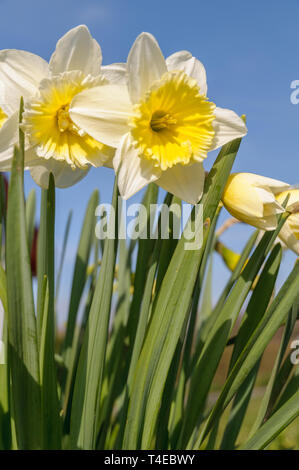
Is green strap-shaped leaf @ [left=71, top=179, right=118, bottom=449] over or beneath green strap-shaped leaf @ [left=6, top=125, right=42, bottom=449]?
beneath

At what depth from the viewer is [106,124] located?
1.80 feet

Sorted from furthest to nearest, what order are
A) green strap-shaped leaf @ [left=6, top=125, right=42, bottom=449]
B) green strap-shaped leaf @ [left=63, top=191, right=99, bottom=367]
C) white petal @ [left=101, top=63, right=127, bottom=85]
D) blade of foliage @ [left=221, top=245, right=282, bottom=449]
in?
green strap-shaped leaf @ [left=63, top=191, right=99, bottom=367] → blade of foliage @ [left=221, top=245, right=282, bottom=449] → white petal @ [left=101, top=63, right=127, bottom=85] → green strap-shaped leaf @ [left=6, top=125, right=42, bottom=449]

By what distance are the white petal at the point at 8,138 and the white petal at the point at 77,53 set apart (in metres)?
0.09

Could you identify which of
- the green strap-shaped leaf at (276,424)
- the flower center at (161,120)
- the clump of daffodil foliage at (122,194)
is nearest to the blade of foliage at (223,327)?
the clump of daffodil foliage at (122,194)

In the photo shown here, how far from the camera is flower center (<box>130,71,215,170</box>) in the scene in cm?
55

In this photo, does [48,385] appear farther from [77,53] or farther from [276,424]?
[77,53]

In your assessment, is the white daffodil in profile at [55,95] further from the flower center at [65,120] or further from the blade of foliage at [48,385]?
the blade of foliage at [48,385]

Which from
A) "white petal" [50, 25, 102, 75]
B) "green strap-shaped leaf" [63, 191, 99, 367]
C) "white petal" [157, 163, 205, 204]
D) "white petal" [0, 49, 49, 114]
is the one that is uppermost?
"white petal" [50, 25, 102, 75]

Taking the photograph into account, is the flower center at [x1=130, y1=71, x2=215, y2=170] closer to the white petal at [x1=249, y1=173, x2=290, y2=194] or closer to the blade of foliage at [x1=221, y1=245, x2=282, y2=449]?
the white petal at [x1=249, y1=173, x2=290, y2=194]

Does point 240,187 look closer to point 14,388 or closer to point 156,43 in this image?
point 156,43

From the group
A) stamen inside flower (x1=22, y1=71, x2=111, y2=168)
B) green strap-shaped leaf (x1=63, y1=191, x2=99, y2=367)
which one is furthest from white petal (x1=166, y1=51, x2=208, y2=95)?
green strap-shaped leaf (x1=63, y1=191, x2=99, y2=367)

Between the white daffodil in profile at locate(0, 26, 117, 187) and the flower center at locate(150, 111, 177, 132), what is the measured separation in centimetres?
7

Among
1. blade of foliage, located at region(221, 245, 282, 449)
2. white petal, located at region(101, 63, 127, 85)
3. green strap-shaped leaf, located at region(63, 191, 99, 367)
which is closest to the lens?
white petal, located at region(101, 63, 127, 85)
